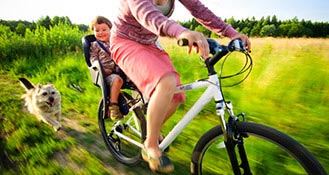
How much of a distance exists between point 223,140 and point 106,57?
1.87m

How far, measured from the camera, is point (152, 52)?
263 centimetres

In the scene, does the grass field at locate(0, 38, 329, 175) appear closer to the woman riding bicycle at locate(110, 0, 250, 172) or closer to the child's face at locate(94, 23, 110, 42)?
the woman riding bicycle at locate(110, 0, 250, 172)

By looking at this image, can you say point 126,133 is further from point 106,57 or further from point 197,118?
point 197,118

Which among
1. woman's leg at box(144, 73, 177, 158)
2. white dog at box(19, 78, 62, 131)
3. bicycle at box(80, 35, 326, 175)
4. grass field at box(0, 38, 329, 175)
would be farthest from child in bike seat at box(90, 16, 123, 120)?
white dog at box(19, 78, 62, 131)

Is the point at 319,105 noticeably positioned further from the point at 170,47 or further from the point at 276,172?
the point at 170,47

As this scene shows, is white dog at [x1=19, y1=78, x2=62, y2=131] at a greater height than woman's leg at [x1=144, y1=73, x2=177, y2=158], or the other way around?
woman's leg at [x1=144, y1=73, x2=177, y2=158]

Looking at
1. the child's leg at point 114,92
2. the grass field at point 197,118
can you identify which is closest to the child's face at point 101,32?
the child's leg at point 114,92

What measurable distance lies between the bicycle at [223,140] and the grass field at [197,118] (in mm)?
322

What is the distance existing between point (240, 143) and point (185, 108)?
2744 mm

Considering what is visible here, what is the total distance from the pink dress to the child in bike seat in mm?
698

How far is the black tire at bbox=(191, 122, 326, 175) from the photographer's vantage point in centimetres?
191

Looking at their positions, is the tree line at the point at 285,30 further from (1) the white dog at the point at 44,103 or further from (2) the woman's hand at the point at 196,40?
(1) the white dog at the point at 44,103

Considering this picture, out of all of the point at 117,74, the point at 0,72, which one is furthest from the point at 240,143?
the point at 0,72

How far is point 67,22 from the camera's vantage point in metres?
13.5
